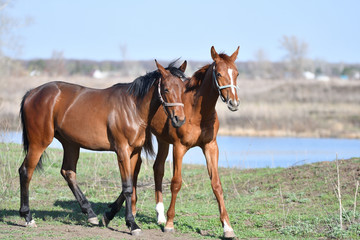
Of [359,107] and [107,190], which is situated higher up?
[359,107]

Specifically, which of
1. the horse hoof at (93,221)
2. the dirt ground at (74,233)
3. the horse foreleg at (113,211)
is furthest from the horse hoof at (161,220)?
the horse hoof at (93,221)

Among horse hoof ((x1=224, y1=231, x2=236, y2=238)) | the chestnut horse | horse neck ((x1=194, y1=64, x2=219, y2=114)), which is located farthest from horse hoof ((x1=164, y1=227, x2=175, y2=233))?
horse neck ((x1=194, y1=64, x2=219, y2=114))

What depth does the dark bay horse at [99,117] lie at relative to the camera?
21.0 feet

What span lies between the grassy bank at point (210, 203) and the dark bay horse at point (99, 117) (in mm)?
569

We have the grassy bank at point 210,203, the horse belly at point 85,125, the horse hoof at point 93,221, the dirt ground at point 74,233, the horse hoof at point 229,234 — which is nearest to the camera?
the horse hoof at point 229,234

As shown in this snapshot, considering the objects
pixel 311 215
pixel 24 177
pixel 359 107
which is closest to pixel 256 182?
pixel 311 215

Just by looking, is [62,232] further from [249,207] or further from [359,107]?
[359,107]

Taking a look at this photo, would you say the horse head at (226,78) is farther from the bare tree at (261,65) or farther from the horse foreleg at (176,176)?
the bare tree at (261,65)

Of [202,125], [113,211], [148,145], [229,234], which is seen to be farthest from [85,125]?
[229,234]

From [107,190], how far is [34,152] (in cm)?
311

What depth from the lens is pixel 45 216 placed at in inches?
292

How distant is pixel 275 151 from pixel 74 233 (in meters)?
13.4

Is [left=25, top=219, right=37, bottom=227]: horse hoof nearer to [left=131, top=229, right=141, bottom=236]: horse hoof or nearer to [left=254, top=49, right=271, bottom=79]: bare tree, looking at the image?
[left=131, top=229, right=141, bottom=236]: horse hoof

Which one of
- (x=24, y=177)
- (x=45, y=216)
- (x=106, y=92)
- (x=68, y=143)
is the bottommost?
(x=45, y=216)
